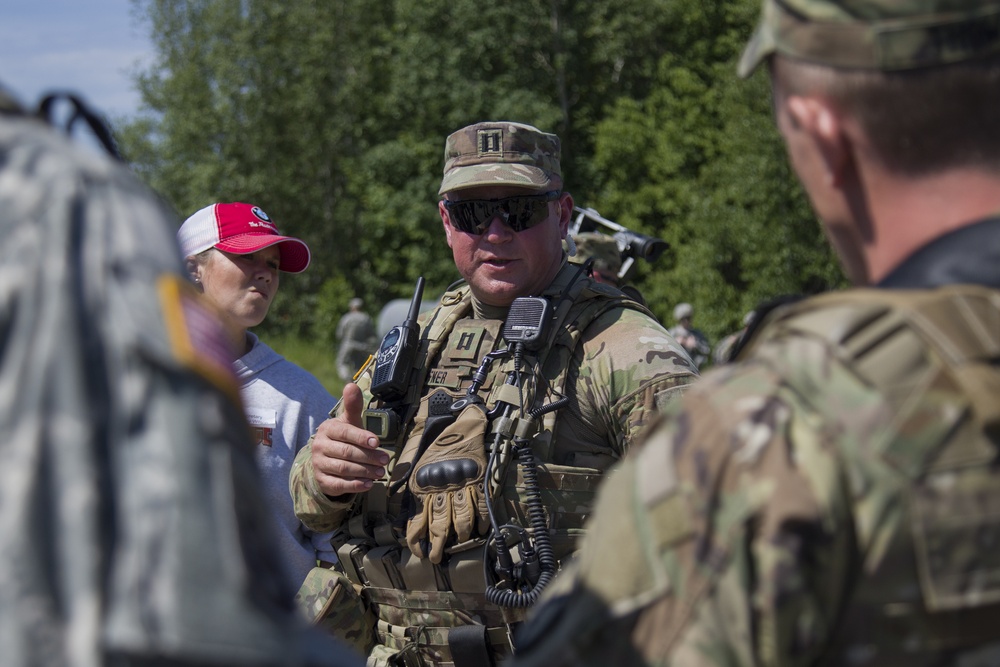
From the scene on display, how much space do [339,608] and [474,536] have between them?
0.56 m

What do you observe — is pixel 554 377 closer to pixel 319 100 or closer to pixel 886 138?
pixel 886 138

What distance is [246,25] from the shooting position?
29.6 meters

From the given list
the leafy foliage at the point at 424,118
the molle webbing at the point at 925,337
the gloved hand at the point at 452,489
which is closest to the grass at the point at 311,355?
the leafy foliage at the point at 424,118

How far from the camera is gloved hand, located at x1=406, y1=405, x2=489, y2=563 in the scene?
3.12 meters


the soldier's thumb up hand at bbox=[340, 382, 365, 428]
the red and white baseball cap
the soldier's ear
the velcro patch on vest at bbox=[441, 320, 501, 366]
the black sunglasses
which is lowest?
the velcro patch on vest at bbox=[441, 320, 501, 366]

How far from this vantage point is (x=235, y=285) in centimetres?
384

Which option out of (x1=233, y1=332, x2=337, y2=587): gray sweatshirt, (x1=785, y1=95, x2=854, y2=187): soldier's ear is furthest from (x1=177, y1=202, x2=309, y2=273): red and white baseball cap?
(x1=785, y1=95, x2=854, y2=187): soldier's ear

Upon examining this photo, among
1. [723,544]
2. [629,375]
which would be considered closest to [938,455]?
[723,544]

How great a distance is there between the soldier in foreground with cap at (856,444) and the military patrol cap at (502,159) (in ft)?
6.98

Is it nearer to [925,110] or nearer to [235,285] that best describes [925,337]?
[925,110]

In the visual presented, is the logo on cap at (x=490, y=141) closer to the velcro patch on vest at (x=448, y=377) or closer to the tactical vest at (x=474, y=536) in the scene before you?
the tactical vest at (x=474, y=536)

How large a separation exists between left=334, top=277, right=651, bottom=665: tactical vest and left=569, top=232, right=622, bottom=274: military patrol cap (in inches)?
118

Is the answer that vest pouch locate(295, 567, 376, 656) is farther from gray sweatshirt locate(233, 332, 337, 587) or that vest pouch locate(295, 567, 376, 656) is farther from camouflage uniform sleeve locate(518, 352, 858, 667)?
camouflage uniform sleeve locate(518, 352, 858, 667)

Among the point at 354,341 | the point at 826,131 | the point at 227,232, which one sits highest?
the point at 826,131
